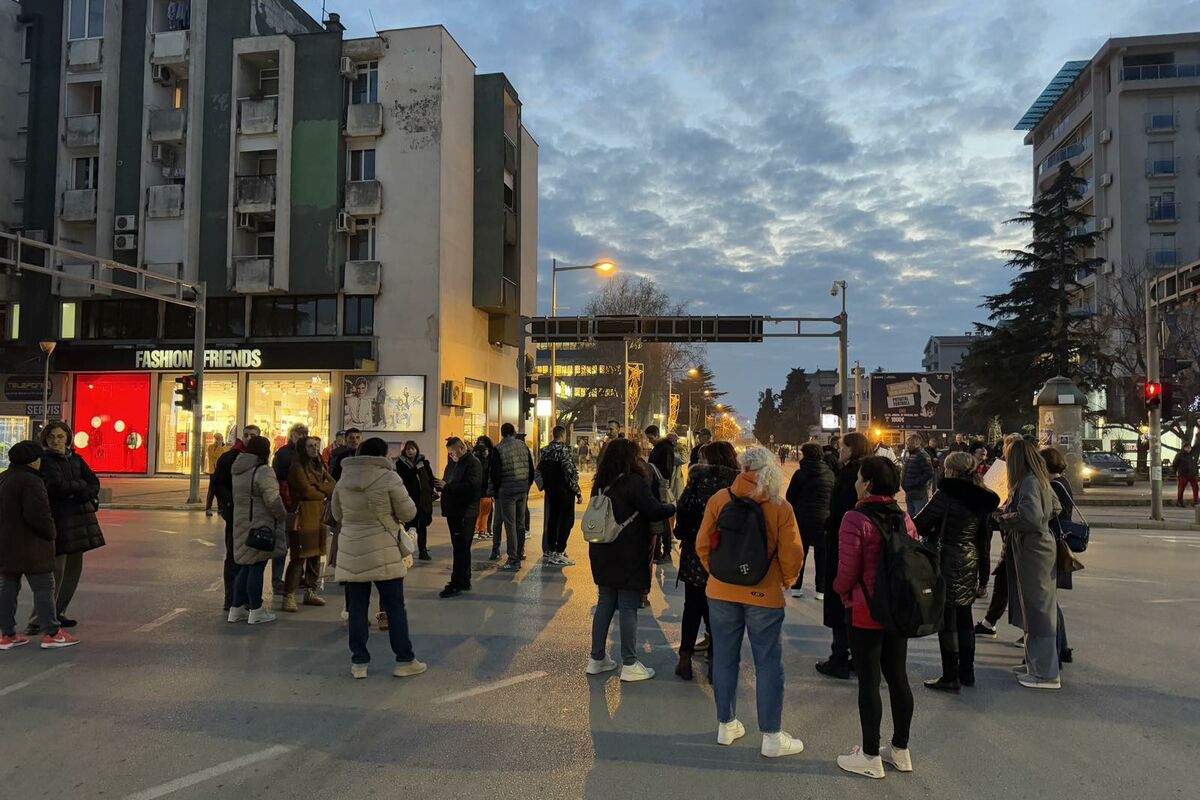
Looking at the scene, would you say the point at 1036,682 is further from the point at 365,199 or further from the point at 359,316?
the point at 365,199

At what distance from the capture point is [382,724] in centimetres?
502

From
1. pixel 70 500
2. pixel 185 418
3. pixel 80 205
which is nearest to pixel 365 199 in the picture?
pixel 185 418

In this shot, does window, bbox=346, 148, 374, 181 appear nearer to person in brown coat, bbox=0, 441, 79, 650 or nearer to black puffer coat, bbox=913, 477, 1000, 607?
person in brown coat, bbox=0, 441, 79, 650

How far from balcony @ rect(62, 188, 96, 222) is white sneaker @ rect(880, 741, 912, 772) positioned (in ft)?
109

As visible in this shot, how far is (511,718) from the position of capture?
5129 mm

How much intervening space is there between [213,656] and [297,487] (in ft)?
6.26

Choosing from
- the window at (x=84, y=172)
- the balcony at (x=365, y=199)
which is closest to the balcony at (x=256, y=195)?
the balcony at (x=365, y=199)

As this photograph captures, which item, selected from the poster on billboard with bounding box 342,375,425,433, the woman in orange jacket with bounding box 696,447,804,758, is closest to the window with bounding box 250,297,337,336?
the poster on billboard with bounding box 342,375,425,433

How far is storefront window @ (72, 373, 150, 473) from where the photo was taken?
96.0ft

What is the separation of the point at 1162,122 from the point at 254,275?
61.6m

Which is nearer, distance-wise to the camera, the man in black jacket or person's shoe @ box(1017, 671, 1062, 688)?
person's shoe @ box(1017, 671, 1062, 688)

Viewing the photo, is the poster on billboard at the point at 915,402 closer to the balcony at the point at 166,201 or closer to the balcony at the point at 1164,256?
the balcony at the point at 1164,256

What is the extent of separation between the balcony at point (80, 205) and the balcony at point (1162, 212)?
2520 inches

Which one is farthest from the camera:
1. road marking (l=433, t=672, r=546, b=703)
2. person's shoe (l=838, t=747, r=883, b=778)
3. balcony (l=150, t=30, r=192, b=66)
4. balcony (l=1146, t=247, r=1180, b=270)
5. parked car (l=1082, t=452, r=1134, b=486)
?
balcony (l=1146, t=247, r=1180, b=270)
